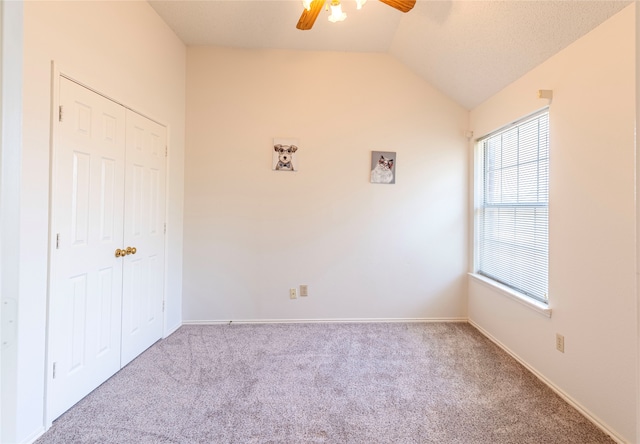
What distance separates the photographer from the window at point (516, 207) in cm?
222

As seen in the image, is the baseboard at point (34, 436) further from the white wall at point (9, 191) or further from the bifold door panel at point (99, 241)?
the white wall at point (9, 191)

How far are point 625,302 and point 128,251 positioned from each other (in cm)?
332

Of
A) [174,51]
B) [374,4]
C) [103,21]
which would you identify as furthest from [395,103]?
[103,21]

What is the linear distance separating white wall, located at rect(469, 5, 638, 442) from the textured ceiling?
187 mm

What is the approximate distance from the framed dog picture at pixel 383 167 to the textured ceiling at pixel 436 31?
3.15ft

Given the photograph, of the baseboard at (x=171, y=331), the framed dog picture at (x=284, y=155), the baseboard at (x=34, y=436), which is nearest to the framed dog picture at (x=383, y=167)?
the framed dog picture at (x=284, y=155)

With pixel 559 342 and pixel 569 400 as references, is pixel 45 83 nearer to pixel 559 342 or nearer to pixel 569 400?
pixel 559 342

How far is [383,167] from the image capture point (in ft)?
10.2

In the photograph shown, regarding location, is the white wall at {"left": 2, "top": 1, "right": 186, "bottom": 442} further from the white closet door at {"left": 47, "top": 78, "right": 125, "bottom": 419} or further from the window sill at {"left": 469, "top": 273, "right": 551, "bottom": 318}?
the window sill at {"left": 469, "top": 273, "right": 551, "bottom": 318}

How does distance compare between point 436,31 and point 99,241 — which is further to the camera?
point 436,31

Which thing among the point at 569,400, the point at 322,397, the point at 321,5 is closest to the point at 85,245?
the point at 322,397

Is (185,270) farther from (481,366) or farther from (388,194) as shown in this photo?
(481,366)

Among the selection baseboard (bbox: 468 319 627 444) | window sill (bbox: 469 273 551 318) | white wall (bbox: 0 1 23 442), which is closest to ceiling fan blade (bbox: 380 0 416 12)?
white wall (bbox: 0 1 23 442)

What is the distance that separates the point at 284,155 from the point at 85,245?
75.2 inches
